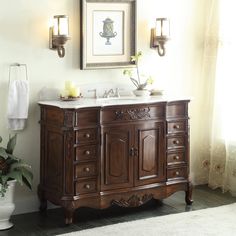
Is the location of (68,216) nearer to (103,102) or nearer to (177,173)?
(103,102)

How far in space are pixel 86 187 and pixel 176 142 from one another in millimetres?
941

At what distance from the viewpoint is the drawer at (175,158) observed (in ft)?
15.2

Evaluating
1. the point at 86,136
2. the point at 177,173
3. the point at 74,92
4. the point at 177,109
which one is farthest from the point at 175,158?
the point at 74,92

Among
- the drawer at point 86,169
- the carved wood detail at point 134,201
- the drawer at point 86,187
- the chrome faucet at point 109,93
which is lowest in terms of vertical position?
the carved wood detail at point 134,201

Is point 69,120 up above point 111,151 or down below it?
above

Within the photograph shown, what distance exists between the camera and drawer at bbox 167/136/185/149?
15.2 feet

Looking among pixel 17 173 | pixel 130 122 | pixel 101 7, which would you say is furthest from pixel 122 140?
pixel 101 7

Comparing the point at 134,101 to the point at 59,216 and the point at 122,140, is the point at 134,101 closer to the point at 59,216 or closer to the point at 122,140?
the point at 122,140

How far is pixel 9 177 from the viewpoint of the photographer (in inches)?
158

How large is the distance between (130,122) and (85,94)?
0.53 metres

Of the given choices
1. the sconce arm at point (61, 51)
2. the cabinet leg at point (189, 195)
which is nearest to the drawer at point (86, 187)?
the cabinet leg at point (189, 195)

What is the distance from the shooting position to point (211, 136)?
5.29m

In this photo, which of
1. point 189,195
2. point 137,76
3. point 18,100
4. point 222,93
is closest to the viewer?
point 18,100

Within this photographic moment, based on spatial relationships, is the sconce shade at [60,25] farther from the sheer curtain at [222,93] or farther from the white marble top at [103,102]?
the sheer curtain at [222,93]
